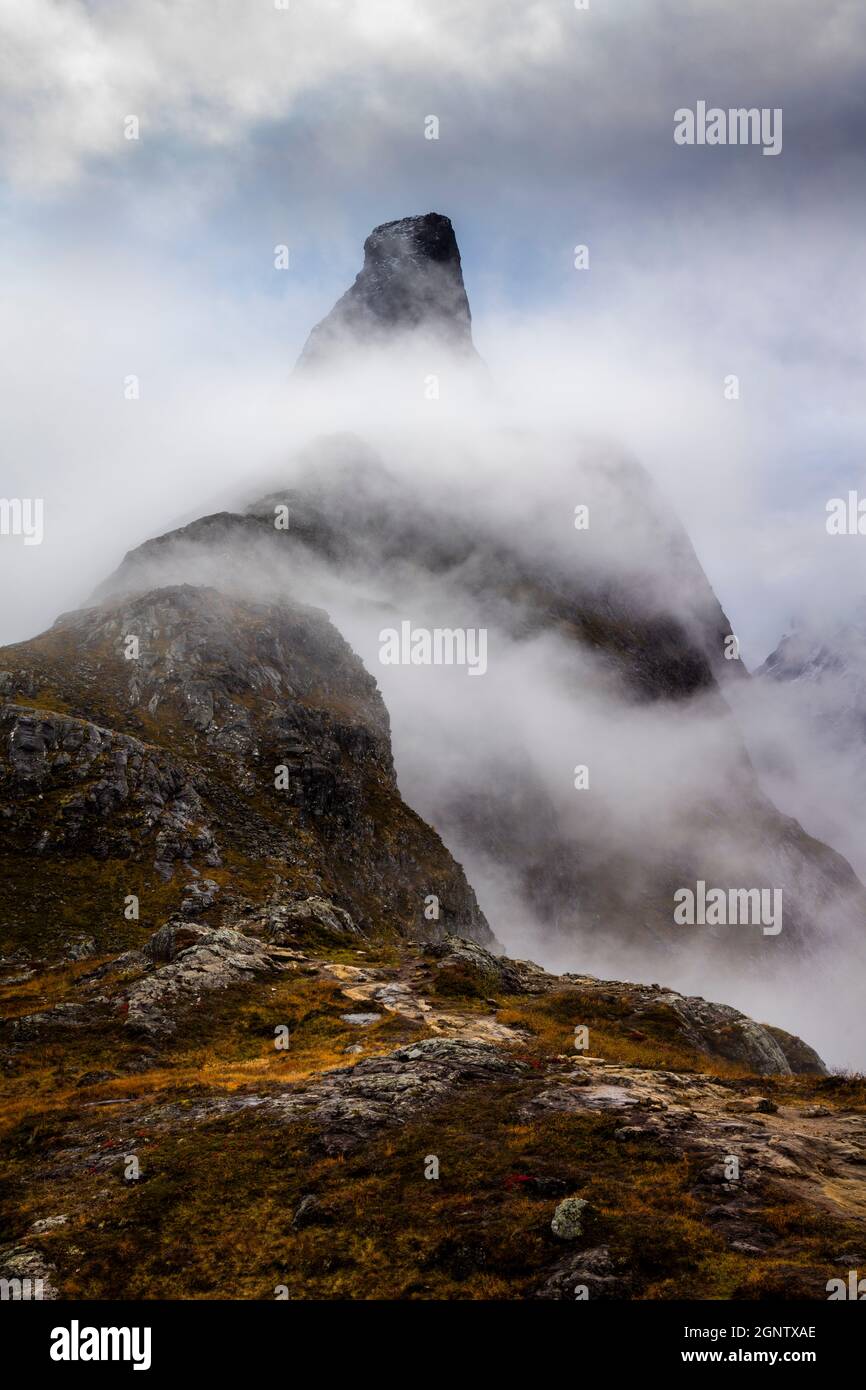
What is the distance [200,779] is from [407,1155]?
7084cm

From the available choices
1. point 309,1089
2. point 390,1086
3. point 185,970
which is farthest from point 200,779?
point 390,1086

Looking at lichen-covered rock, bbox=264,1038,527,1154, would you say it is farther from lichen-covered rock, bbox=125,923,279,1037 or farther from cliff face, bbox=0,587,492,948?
cliff face, bbox=0,587,492,948

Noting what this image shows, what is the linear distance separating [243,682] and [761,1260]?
332ft

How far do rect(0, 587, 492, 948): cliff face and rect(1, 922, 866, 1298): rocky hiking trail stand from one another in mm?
27466

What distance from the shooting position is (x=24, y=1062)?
34719mm

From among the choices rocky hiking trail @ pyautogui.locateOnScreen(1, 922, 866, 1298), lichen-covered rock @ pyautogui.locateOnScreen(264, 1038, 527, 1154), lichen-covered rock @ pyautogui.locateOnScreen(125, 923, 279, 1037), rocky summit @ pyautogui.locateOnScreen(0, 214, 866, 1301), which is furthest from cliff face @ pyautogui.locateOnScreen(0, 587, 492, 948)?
lichen-covered rock @ pyautogui.locateOnScreen(264, 1038, 527, 1154)

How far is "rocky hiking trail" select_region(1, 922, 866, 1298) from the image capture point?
16.1m

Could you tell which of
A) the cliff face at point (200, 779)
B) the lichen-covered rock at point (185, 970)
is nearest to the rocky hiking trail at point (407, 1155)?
the lichen-covered rock at point (185, 970)

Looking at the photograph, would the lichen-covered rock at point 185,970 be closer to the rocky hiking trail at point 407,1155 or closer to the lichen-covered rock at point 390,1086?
the rocky hiking trail at point 407,1155

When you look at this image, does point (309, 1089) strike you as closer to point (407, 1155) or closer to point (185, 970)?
point (407, 1155)

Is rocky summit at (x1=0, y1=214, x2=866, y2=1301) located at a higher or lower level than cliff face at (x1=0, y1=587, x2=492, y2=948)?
lower

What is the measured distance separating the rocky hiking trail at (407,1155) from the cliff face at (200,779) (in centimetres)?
2747

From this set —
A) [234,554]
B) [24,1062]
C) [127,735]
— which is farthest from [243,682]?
[24,1062]
